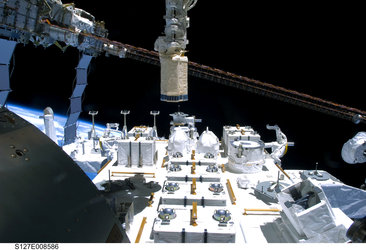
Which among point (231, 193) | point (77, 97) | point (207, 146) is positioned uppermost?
point (77, 97)

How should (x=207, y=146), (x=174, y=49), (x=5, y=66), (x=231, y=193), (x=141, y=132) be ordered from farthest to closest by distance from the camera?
(x=141, y=132)
(x=207, y=146)
(x=5, y=66)
(x=231, y=193)
(x=174, y=49)

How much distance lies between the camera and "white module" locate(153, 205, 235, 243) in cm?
345

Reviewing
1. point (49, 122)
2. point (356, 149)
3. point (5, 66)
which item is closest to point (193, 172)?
point (356, 149)

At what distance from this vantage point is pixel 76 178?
159 centimetres

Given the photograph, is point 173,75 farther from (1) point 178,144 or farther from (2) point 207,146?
(2) point 207,146

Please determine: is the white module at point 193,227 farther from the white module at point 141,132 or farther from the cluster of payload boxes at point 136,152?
the white module at point 141,132

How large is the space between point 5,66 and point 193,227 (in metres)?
5.95

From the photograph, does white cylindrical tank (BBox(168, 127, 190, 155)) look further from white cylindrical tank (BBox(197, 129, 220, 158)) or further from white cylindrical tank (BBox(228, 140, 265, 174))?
white cylindrical tank (BBox(228, 140, 265, 174))

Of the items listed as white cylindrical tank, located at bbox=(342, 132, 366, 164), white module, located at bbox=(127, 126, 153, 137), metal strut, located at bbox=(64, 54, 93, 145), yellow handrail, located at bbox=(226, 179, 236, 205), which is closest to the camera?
white cylindrical tank, located at bbox=(342, 132, 366, 164)

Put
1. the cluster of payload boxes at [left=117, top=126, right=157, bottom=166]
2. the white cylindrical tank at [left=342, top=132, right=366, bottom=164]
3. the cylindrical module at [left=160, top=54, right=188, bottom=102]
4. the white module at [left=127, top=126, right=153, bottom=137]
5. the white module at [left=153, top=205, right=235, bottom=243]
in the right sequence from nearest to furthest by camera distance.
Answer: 1. the white module at [left=153, top=205, right=235, bottom=243]
2. the white cylindrical tank at [left=342, top=132, right=366, bottom=164]
3. the cylindrical module at [left=160, top=54, right=188, bottom=102]
4. the cluster of payload boxes at [left=117, top=126, right=157, bottom=166]
5. the white module at [left=127, top=126, right=153, bottom=137]

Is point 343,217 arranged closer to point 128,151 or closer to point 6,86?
point 128,151

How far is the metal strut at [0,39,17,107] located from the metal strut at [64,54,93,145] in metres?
3.92

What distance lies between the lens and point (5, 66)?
6488 millimetres

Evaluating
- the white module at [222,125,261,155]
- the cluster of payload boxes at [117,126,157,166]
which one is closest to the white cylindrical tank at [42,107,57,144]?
the cluster of payload boxes at [117,126,157,166]
